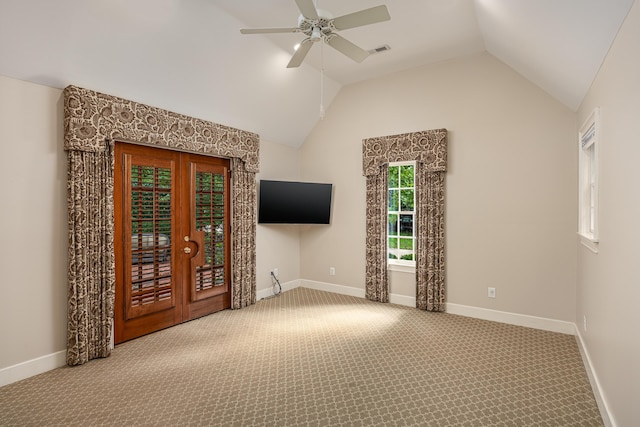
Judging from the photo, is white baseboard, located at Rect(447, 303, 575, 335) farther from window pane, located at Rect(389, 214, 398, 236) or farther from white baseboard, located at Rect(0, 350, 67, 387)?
white baseboard, located at Rect(0, 350, 67, 387)

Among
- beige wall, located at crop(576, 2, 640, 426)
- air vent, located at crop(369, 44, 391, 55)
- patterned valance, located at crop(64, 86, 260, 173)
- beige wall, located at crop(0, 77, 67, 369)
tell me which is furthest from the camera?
air vent, located at crop(369, 44, 391, 55)

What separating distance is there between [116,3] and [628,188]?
3857 mm

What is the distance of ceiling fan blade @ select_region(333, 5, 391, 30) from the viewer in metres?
2.38

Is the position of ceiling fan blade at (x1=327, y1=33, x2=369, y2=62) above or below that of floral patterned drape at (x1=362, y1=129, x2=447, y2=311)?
above

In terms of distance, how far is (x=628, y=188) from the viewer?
1.87 meters

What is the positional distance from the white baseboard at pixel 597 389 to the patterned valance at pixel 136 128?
14.4 feet

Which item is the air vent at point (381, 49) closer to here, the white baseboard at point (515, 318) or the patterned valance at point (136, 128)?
the patterned valance at point (136, 128)

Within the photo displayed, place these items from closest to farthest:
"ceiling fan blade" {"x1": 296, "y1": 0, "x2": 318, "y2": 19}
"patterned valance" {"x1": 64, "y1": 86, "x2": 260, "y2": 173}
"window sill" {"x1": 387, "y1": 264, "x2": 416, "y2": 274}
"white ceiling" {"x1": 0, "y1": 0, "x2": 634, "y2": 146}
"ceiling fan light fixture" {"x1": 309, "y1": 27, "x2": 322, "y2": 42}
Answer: "ceiling fan blade" {"x1": 296, "y1": 0, "x2": 318, "y2": 19}, "white ceiling" {"x1": 0, "y1": 0, "x2": 634, "y2": 146}, "ceiling fan light fixture" {"x1": 309, "y1": 27, "x2": 322, "y2": 42}, "patterned valance" {"x1": 64, "y1": 86, "x2": 260, "y2": 173}, "window sill" {"x1": 387, "y1": 264, "x2": 416, "y2": 274}

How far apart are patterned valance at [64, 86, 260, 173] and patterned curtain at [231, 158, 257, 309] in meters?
0.21

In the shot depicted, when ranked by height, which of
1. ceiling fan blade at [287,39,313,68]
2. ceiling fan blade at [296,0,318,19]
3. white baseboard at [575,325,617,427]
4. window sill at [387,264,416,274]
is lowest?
white baseboard at [575,325,617,427]

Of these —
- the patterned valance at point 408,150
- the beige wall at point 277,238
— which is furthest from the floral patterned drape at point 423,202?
the beige wall at point 277,238

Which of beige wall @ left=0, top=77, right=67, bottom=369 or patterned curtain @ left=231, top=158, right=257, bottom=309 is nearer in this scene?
beige wall @ left=0, top=77, right=67, bottom=369

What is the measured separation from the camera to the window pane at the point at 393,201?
203 inches

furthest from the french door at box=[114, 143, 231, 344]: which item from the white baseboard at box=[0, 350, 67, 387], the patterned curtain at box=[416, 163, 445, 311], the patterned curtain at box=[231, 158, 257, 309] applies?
the patterned curtain at box=[416, 163, 445, 311]
